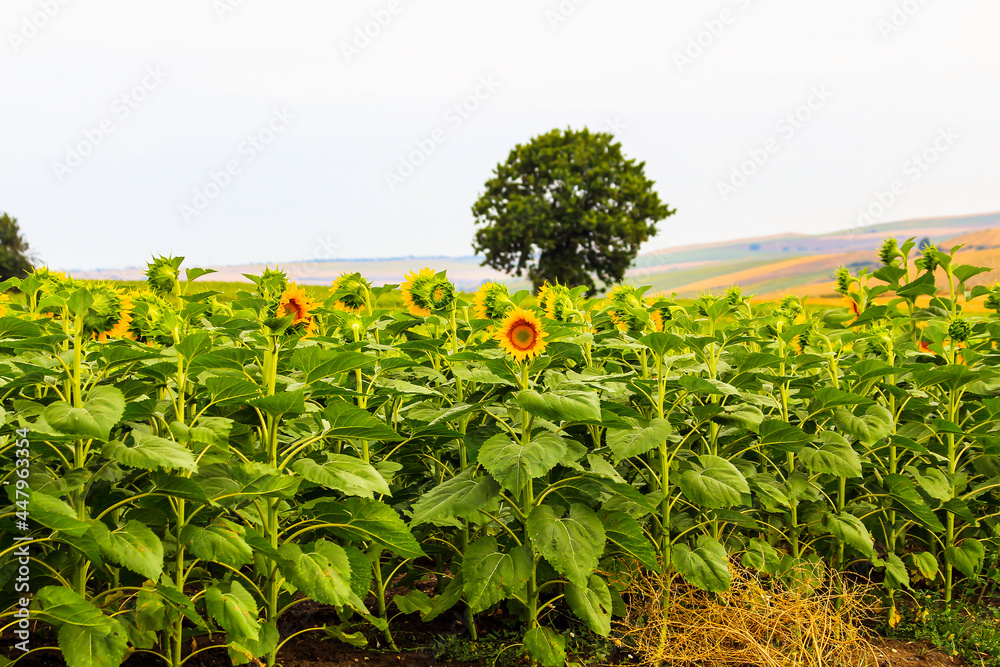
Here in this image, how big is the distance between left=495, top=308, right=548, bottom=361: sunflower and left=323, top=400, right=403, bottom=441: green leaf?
57cm

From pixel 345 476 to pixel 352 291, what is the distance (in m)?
1.67

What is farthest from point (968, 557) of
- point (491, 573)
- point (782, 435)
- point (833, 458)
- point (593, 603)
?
point (491, 573)

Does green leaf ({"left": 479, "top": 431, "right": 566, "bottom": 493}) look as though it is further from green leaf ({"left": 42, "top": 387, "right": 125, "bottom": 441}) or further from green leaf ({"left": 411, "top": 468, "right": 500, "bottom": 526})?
green leaf ({"left": 42, "top": 387, "right": 125, "bottom": 441})

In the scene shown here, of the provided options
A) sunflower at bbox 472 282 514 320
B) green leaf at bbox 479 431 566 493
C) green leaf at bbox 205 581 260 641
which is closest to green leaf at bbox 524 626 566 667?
green leaf at bbox 479 431 566 493

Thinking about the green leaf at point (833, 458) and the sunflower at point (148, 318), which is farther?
the green leaf at point (833, 458)

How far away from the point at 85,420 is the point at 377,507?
42.3 inches

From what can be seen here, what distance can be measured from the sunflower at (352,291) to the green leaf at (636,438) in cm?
157

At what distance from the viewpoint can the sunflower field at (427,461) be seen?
275 centimetres

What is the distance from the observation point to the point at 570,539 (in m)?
3.08

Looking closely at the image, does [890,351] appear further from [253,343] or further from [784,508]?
[253,343]

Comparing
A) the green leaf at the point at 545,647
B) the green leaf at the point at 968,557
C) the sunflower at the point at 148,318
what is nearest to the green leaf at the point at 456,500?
the green leaf at the point at 545,647

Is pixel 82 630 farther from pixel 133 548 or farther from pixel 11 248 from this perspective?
pixel 11 248

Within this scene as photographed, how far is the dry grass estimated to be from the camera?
11.6ft

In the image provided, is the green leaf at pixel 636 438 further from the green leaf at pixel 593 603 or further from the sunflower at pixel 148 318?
the sunflower at pixel 148 318
